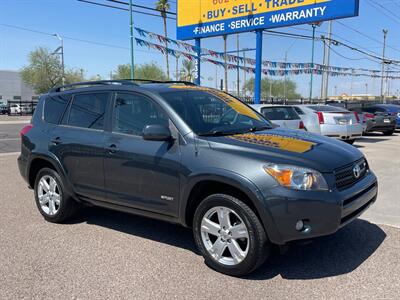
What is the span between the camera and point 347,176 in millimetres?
3865

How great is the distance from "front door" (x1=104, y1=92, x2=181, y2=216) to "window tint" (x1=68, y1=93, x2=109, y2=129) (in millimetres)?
236

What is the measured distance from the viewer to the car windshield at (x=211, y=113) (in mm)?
4309

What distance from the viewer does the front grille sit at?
12.2ft

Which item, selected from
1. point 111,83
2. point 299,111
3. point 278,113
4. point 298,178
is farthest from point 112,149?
point 299,111

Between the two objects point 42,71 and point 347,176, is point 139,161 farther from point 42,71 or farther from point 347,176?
point 42,71

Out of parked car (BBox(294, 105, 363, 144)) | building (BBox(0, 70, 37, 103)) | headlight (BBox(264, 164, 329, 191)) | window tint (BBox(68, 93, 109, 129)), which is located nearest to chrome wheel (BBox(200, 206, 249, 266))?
headlight (BBox(264, 164, 329, 191))

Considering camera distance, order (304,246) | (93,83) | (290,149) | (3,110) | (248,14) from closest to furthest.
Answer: (290,149)
(304,246)
(93,83)
(248,14)
(3,110)

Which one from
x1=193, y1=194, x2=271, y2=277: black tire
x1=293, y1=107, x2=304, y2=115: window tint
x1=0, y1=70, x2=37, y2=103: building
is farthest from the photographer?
x1=0, y1=70, x2=37, y2=103: building

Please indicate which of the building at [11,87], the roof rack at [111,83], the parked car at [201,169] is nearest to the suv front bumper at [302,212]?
the parked car at [201,169]

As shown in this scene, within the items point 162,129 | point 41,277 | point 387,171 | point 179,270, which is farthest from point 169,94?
point 387,171

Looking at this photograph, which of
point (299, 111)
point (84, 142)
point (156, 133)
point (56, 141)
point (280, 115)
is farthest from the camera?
point (299, 111)

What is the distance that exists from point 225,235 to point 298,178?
892 millimetres

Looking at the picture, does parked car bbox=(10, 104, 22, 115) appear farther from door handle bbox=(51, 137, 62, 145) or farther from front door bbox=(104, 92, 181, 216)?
front door bbox=(104, 92, 181, 216)

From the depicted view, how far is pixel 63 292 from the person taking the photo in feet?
11.6
